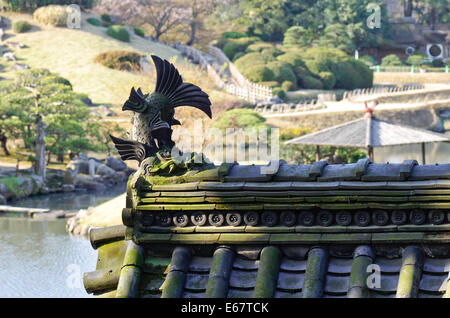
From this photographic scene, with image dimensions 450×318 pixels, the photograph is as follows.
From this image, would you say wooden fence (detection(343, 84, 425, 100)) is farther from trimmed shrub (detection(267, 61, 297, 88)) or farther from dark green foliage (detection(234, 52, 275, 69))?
dark green foliage (detection(234, 52, 275, 69))

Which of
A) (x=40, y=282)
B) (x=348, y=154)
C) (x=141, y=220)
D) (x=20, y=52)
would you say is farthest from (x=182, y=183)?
(x=20, y=52)

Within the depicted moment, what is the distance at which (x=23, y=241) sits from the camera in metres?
24.8

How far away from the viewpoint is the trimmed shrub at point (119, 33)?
213ft

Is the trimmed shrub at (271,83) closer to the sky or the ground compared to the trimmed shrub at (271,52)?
closer to the ground

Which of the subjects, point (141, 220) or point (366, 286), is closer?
point (366, 286)

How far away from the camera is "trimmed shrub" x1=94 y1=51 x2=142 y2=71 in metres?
57.5

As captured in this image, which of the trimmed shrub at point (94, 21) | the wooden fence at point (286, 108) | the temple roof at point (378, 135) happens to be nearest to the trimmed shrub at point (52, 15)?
the trimmed shrub at point (94, 21)

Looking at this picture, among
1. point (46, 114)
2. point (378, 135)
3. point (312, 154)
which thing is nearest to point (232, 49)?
point (46, 114)

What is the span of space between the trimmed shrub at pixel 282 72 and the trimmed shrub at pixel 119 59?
371 inches

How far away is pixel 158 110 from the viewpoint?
6254 millimetres

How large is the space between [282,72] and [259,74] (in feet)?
5.72

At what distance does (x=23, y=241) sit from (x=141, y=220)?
19.8 metres

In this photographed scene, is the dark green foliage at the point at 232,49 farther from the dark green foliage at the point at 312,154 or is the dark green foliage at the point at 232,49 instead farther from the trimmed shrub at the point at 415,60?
the dark green foliage at the point at 312,154
